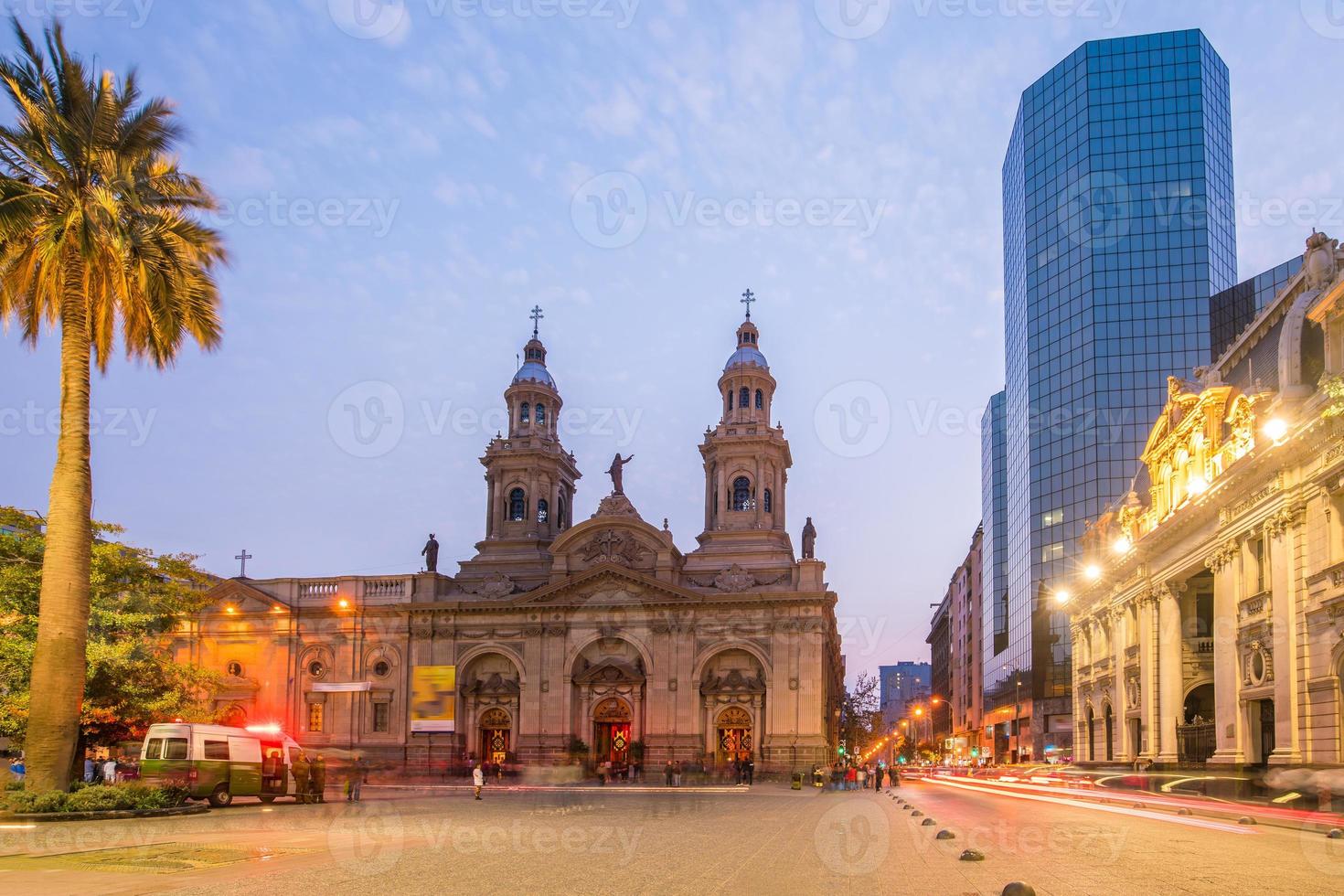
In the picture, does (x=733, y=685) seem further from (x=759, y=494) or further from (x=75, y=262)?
(x=75, y=262)

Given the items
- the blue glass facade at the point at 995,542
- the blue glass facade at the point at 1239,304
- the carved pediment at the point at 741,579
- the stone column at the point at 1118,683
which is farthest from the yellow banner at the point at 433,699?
the blue glass facade at the point at 995,542

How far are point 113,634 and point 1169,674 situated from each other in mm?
40272

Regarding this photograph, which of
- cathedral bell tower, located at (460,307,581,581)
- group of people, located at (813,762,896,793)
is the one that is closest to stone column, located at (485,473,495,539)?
cathedral bell tower, located at (460,307,581,581)

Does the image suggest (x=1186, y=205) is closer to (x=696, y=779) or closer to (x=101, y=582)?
(x=696, y=779)

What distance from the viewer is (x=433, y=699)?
2810 inches

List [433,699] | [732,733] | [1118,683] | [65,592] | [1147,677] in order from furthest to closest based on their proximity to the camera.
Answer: [433,699], [732,733], [1118,683], [1147,677], [65,592]

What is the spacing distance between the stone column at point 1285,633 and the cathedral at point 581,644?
34010 millimetres

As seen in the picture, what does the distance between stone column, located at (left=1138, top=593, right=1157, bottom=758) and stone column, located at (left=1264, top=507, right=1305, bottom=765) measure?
48.5 feet

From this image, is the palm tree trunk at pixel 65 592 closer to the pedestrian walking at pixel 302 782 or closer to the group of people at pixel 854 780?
the pedestrian walking at pixel 302 782

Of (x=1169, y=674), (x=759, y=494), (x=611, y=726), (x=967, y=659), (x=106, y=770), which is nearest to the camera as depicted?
(x=106, y=770)

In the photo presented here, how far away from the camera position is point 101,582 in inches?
1507

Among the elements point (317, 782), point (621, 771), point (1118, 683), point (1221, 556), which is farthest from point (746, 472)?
point (317, 782)

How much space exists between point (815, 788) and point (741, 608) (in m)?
12.2

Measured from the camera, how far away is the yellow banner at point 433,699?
70812mm
